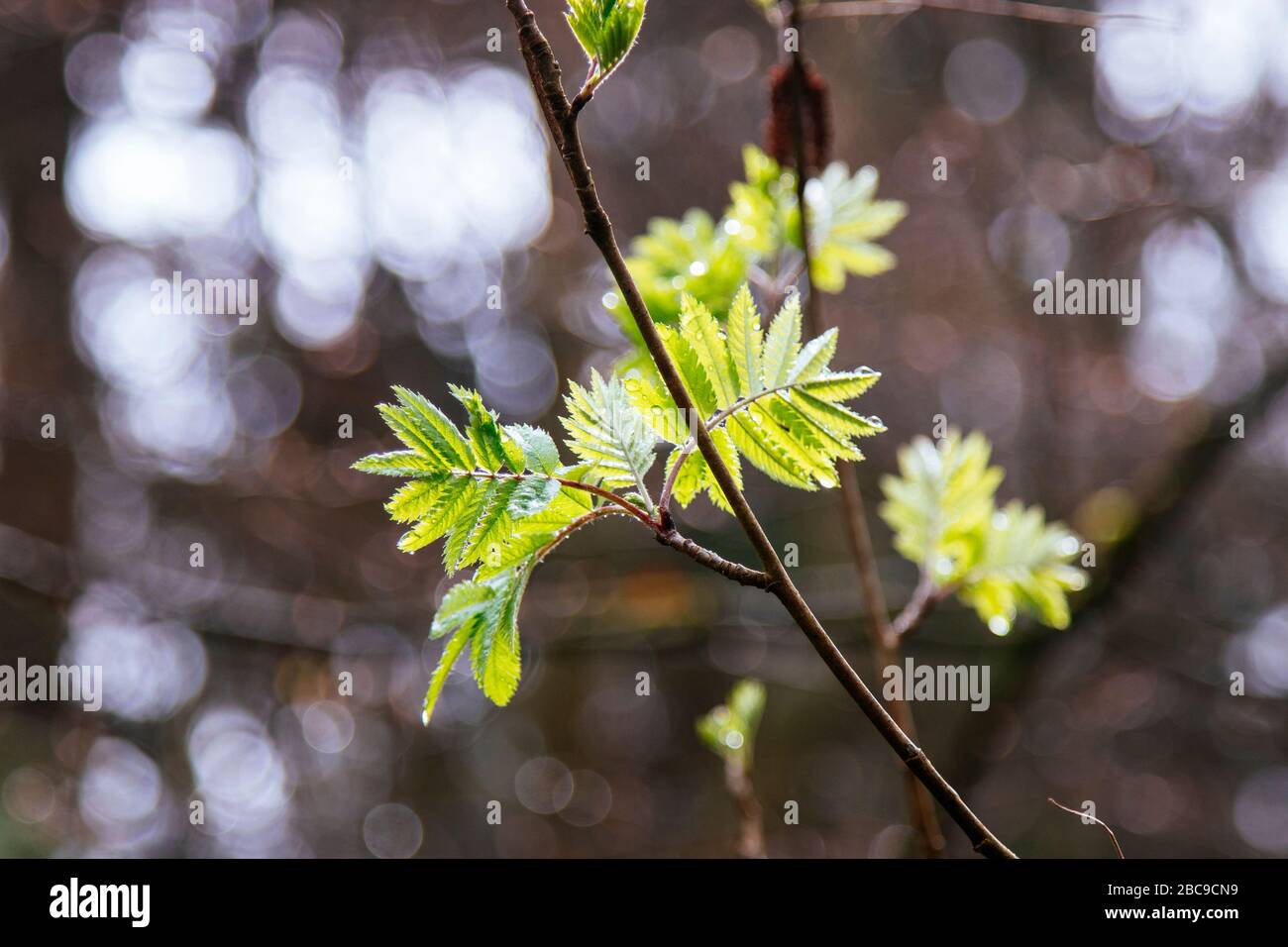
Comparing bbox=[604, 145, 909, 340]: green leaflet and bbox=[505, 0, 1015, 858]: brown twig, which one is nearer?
bbox=[505, 0, 1015, 858]: brown twig

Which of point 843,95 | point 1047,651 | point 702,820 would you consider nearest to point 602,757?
point 702,820

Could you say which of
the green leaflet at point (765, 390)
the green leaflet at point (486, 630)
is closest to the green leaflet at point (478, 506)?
the green leaflet at point (486, 630)

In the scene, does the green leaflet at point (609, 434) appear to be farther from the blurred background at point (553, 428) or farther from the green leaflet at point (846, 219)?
the blurred background at point (553, 428)

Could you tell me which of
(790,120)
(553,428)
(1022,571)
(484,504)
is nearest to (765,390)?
(484,504)

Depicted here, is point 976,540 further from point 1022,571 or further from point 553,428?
point 553,428

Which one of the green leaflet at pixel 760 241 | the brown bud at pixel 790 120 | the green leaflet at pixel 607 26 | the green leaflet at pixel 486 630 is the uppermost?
the brown bud at pixel 790 120

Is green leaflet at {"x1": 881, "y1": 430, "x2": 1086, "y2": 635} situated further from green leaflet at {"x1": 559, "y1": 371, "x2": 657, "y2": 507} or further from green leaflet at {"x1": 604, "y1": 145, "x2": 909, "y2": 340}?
green leaflet at {"x1": 559, "y1": 371, "x2": 657, "y2": 507}

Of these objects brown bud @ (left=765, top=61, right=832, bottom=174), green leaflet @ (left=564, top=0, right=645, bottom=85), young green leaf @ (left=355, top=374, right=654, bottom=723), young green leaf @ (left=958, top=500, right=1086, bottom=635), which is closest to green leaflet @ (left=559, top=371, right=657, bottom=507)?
young green leaf @ (left=355, top=374, right=654, bottom=723)

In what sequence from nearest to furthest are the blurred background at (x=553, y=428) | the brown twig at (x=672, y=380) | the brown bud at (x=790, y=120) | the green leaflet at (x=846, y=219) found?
the brown twig at (x=672, y=380)
the brown bud at (x=790, y=120)
the green leaflet at (x=846, y=219)
the blurred background at (x=553, y=428)

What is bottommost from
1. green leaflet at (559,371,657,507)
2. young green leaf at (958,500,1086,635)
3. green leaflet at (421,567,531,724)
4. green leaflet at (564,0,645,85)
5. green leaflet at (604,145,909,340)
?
green leaflet at (421,567,531,724)
